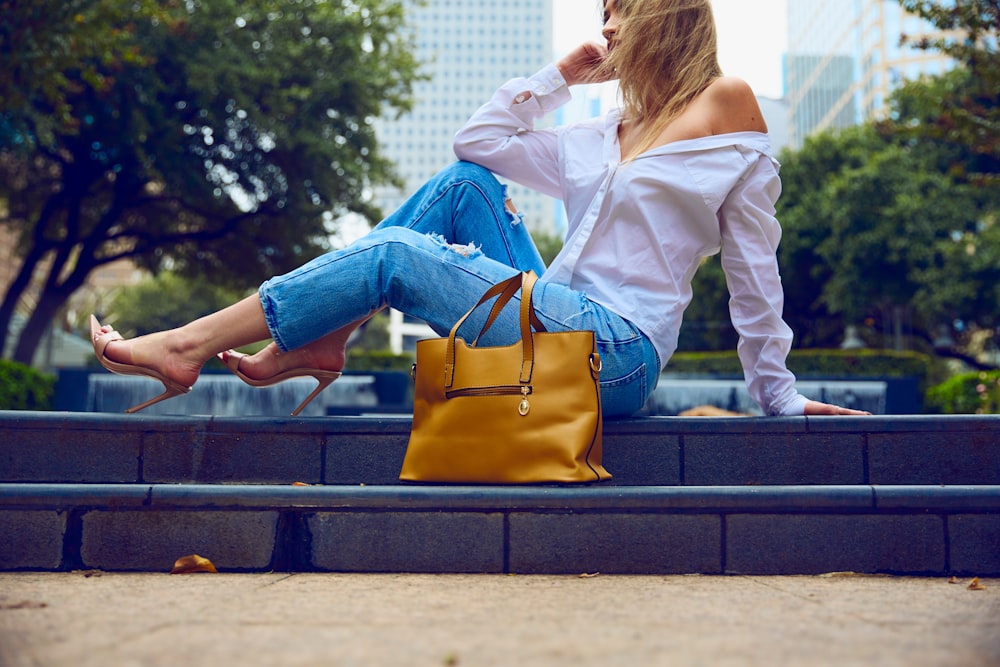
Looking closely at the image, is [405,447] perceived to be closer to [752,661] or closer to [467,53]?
[752,661]

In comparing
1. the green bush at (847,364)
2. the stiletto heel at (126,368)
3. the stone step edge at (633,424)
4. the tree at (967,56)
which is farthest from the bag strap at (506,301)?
the green bush at (847,364)

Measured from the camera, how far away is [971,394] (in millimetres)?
10297

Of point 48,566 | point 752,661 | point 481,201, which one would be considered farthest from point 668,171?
point 48,566

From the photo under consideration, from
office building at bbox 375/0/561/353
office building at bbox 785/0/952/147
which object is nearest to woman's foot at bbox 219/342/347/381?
office building at bbox 785/0/952/147

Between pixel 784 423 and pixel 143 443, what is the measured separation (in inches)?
81.8

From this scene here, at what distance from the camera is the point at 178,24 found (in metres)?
14.3

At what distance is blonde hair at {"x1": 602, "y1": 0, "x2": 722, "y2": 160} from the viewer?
297 cm

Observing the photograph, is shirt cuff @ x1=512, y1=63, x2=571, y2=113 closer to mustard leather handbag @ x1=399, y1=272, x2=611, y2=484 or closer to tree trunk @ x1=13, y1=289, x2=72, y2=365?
mustard leather handbag @ x1=399, y1=272, x2=611, y2=484

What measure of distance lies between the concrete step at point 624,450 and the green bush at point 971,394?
683cm

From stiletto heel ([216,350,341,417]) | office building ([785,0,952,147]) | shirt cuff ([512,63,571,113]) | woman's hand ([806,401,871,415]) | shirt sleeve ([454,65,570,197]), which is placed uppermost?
office building ([785,0,952,147])

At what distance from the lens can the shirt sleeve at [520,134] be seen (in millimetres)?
3102

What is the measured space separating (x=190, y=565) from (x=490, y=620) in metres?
1.08

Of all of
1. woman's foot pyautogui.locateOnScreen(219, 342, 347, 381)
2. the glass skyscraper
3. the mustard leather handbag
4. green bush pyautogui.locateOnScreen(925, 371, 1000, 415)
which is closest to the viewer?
the mustard leather handbag

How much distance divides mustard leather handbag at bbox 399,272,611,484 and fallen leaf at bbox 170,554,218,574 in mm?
674
